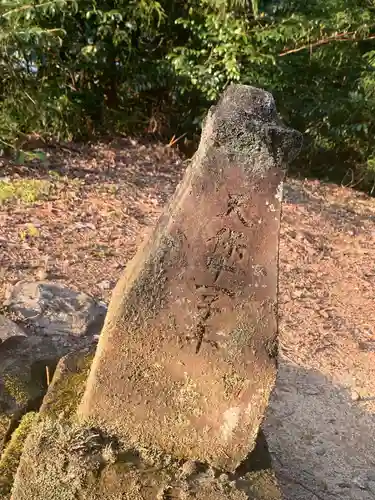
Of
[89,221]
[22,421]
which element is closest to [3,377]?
[22,421]

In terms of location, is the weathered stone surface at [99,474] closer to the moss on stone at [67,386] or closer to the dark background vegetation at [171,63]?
the moss on stone at [67,386]

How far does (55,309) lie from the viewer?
12.3 ft

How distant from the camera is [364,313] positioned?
5105 millimetres

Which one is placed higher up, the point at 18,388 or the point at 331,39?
the point at 331,39

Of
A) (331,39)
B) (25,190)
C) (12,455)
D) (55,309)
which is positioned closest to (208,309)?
(12,455)

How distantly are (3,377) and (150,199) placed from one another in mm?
3602

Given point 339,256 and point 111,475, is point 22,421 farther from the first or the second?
point 339,256

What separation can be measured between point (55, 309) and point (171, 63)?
170 inches

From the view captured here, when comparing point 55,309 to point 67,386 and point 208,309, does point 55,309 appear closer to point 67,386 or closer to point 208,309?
point 67,386

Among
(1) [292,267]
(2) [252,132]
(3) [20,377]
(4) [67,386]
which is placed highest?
(2) [252,132]

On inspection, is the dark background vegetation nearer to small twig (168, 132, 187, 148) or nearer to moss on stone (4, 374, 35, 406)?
small twig (168, 132, 187, 148)

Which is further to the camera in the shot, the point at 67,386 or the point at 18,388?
the point at 18,388

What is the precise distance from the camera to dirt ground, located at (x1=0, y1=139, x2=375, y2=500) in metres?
3.63

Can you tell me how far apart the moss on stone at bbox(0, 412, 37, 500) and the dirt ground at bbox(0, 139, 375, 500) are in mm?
1552
